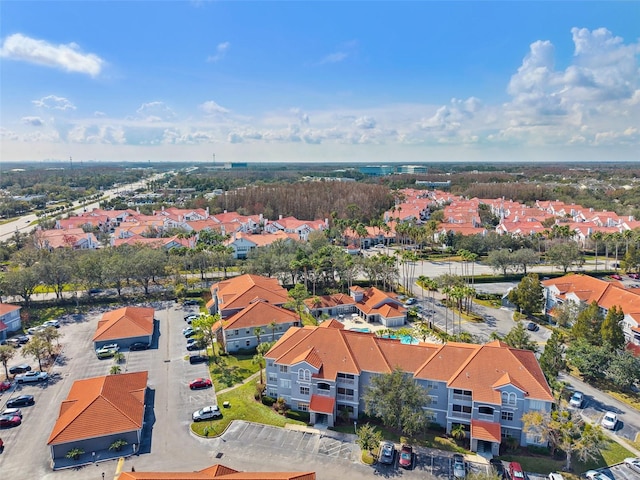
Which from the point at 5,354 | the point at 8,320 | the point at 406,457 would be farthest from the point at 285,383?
the point at 8,320

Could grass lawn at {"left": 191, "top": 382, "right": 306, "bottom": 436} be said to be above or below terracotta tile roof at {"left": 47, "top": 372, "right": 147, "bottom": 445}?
below

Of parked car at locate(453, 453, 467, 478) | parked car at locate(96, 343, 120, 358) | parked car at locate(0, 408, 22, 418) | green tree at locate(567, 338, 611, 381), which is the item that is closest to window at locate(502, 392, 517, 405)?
parked car at locate(453, 453, 467, 478)

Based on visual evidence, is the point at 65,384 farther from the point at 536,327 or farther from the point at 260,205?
the point at 260,205

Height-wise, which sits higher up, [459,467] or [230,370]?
[230,370]

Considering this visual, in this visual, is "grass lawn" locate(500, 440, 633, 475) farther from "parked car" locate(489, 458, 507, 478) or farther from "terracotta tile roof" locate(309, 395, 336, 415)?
"terracotta tile roof" locate(309, 395, 336, 415)

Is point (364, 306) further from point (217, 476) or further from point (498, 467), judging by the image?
point (217, 476)
